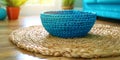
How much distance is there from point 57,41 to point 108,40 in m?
0.31

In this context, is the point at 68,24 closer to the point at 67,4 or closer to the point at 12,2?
the point at 12,2

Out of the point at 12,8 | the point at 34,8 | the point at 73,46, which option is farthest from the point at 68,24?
the point at 34,8

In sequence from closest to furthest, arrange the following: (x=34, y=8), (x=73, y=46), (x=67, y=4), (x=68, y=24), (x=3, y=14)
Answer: (x=73, y=46) < (x=68, y=24) < (x=3, y=14) < (x=67, y=4) < (x=34, y=8)

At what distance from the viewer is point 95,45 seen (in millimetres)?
1179

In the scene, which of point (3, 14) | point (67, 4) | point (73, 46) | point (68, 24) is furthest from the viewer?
point (67, 4)

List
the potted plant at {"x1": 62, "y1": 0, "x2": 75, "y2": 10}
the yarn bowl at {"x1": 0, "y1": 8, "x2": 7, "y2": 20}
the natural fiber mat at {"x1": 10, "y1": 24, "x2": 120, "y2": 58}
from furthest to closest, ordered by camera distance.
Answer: the potted plant at {"x1": 62, "y1": 0, "x2": 75, "y2": 10} → the yarn bowl at {"x1": 0, "y1": 8, "x2": 7, "y2": 20} → the natural fiber mat at {"x1": 10, "y1": 24, "x2": 120, "y2": 58}

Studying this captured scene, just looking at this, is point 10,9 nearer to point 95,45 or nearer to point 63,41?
point 63,41

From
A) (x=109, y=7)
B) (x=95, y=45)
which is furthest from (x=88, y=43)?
(x=109, y=7)

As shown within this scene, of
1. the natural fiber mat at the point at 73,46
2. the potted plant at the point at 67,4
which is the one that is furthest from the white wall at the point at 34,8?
the natural fiber mat at the point at 73,46

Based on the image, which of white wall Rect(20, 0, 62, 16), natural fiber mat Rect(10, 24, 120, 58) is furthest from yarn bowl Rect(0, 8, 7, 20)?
natural fiber mat Rect(10, 24, 120, 58)

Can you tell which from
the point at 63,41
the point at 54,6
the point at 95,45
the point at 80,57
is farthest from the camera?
the point at 54,6

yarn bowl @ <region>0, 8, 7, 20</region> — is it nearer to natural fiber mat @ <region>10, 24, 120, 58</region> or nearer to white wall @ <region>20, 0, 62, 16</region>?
white wall @ <region>20, 0, 62, 16</region>

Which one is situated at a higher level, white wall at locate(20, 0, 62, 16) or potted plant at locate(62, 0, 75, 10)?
potted plant at locate(62, 0, 75, 10)

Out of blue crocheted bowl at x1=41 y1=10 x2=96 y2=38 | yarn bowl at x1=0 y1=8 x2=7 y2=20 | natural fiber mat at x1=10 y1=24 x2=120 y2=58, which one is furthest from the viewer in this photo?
yarn bowl at x1=0 y1=8 x2=7 y2=20
